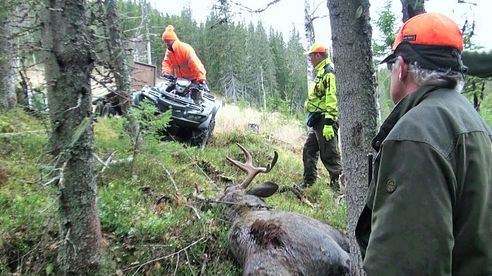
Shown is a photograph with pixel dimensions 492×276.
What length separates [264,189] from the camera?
591 centimetres

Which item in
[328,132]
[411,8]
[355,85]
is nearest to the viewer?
[355,85]

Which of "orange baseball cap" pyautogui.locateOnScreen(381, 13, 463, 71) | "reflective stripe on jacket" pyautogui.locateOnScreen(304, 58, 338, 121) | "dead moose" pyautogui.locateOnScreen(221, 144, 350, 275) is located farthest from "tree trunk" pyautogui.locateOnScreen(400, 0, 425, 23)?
"reflective stripe on jacket" pyautogui.locateOnScreen(304, 58, 338, 121)

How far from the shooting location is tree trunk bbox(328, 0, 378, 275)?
140 inches

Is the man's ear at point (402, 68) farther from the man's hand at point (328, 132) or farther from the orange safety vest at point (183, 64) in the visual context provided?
the orange safety vest at point (183, 64)

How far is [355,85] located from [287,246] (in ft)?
5.08

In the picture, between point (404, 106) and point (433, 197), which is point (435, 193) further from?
point (404, 106)

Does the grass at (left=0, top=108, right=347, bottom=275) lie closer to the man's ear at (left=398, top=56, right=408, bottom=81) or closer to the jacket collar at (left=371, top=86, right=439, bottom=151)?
the jacket collar at (left=371, top=86, right=439, bottom=151)

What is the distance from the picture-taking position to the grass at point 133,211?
12.0ft

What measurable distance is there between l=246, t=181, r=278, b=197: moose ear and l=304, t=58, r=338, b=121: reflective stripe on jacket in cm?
171

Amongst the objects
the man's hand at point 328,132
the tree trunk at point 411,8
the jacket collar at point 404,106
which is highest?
the tree trunk at point 411,8

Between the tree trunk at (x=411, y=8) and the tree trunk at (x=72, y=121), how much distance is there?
276 cm

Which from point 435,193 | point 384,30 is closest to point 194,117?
point 384,30

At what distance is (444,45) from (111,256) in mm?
3052

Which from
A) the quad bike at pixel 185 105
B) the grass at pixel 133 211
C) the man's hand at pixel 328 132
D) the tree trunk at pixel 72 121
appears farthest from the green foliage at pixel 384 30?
the tree trunk at pixel 72 121
